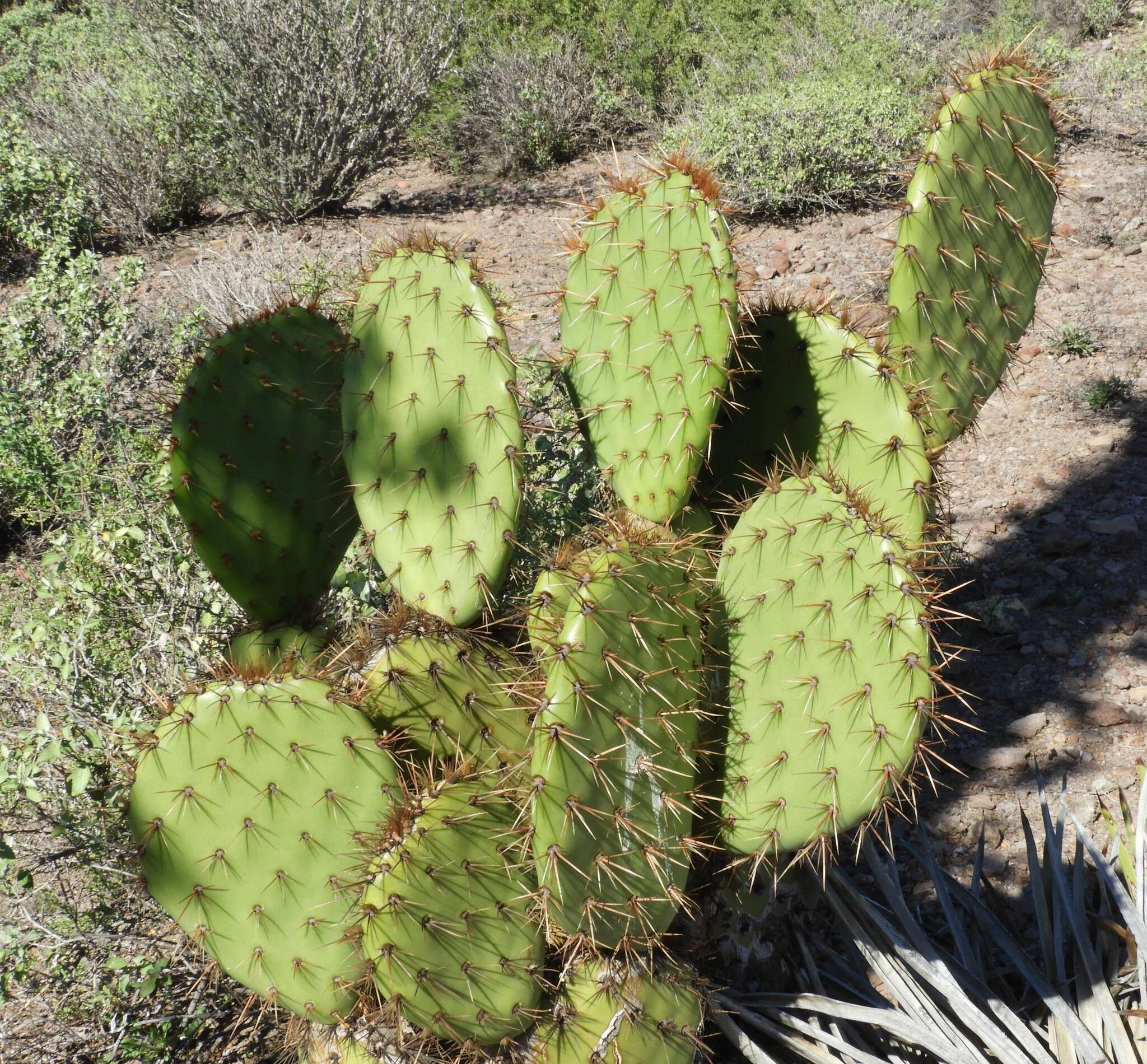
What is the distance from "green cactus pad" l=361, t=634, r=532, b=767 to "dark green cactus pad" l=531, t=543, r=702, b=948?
0.24 metres

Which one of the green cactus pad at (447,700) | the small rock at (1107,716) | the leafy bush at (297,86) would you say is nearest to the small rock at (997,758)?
the small rock at (1107,716)

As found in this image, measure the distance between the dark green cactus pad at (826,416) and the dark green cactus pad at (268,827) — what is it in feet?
3.36

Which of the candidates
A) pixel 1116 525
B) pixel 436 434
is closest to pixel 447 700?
pixel 436 434

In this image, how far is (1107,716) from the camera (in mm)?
3078

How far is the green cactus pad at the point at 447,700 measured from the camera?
1852 millimetres

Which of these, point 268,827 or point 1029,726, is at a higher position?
point 268,827

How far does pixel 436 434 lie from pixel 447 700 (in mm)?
495

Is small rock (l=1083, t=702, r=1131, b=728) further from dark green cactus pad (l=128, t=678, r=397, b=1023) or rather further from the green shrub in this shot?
dark green cactus pad (l=128, t=678, r=397, b=1023)

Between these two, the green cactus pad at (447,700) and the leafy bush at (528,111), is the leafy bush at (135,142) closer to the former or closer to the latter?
the leafy bush at (528,111)

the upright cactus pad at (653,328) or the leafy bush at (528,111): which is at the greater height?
the upright cactus pad at (653,328)

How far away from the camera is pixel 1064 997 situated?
2135 millimetres

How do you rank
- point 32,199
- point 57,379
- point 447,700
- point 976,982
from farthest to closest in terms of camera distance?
point 32,199, point 57,379, point 976,982, point 447,700

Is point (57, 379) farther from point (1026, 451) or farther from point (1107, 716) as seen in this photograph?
point (1107, 716)

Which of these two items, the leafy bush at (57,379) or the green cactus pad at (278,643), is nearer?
the green cactus pad at (278,643)
